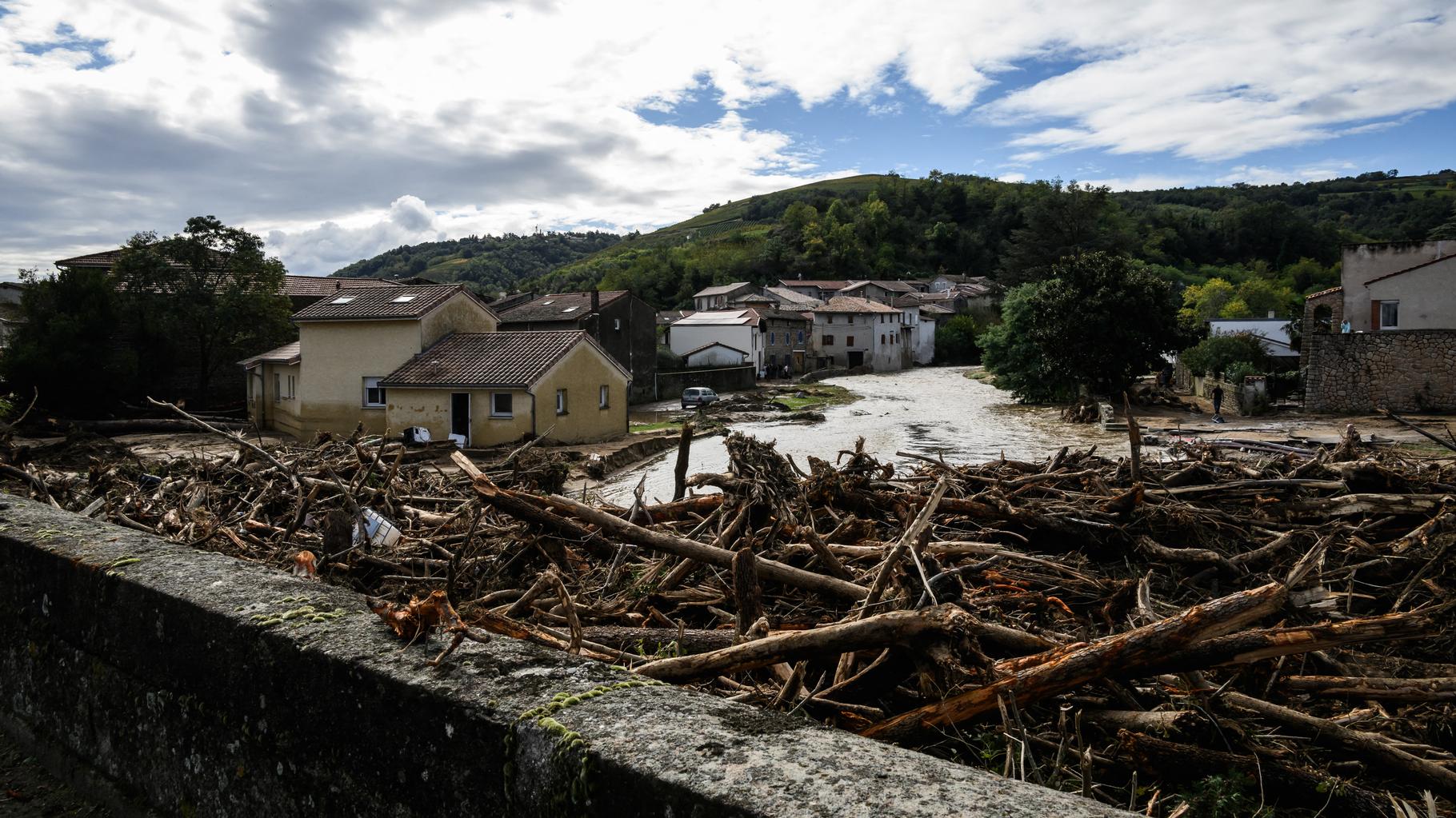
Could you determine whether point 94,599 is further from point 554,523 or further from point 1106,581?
point 1106,581

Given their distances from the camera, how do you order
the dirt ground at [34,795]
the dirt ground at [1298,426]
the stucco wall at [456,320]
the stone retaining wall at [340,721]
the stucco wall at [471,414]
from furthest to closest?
the stucco wall at [456,320] < the stucco wall at [471,414] < the dirt ground at [1298,426] < the dirt ground at [34,795] < the stone retaining wall at [340,721]

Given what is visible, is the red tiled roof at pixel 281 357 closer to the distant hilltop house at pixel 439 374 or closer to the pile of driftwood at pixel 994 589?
the distant hilltop house at pixel 439 374

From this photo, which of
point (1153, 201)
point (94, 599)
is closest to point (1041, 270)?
point (94, 599)

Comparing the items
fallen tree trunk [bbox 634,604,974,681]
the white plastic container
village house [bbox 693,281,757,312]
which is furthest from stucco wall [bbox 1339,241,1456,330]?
village house [bbox 693,281,757,312]

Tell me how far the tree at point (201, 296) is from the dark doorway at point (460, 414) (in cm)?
1575

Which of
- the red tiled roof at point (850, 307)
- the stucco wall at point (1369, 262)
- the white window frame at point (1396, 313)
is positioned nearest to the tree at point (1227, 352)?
the stucco wall at point (1369, 262)

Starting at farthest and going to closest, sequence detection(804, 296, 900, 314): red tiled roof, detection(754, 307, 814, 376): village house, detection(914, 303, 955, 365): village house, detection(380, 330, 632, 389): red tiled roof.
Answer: detection(914, 303, 955, 365): village house
detection(804, 296, 900, 314): red tiled roof
detection(754, 307, 814, 376): village house
detection(380, 330, 632, 389): red tiled roof

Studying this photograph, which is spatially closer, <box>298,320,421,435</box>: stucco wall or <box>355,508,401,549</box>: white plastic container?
<box>355,508,401,549</box>: white plastic container

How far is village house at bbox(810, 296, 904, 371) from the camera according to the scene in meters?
83.9

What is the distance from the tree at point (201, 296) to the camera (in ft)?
129

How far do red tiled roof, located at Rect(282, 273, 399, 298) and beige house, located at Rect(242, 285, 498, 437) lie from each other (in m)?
11.1

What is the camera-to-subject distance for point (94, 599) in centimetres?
325

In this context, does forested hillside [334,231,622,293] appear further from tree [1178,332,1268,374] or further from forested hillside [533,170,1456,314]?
tree [1178,332,1268,374]

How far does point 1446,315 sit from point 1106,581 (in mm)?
38052
